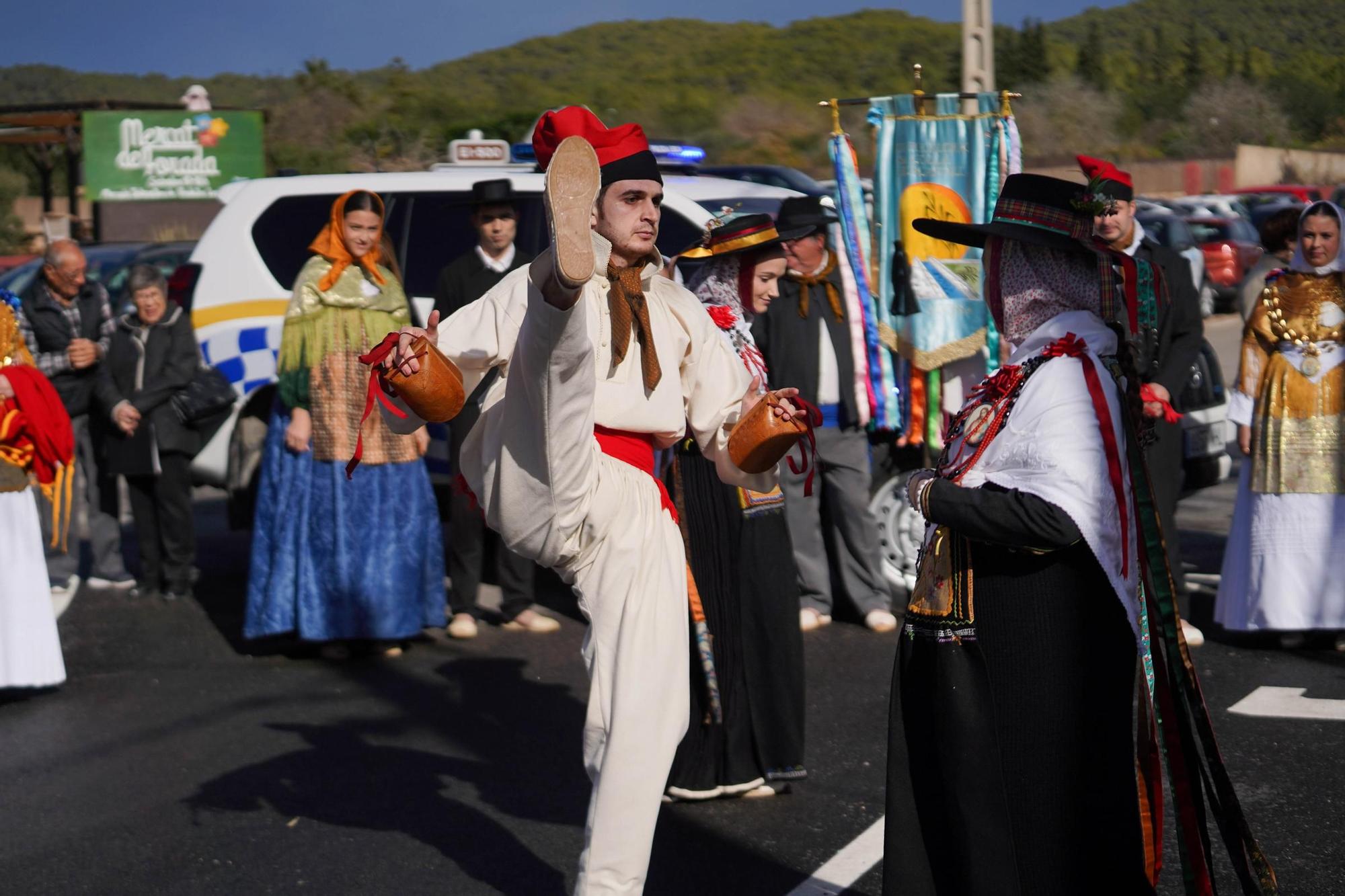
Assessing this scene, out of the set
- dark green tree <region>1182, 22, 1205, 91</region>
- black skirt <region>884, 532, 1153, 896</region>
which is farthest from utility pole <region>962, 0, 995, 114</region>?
dark green tree <region>1182, 22, 1205, 91</region>

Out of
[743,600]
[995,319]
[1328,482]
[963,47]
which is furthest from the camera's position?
[963,47]

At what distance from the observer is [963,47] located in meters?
10.1

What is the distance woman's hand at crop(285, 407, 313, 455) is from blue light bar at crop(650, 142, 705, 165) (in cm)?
283

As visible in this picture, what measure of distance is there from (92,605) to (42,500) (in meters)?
0.66

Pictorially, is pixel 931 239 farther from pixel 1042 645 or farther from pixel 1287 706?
pixel 1042 645

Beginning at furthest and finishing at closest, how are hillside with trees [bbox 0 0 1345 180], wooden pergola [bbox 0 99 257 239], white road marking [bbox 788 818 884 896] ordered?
hillside with trees [bbox 0 0 1345 180] → wooden pergola [bbox 0 99 257 239] → white road marking [bbox 788 818 884 896]

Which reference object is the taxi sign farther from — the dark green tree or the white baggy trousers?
the dark green tree

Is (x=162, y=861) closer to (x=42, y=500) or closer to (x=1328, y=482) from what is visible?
(x=42, y=500)

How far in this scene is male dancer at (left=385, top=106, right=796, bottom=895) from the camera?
353 cm

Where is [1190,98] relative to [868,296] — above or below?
above

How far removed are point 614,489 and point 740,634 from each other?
169 centimetres

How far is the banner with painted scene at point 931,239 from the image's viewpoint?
24.1 ft

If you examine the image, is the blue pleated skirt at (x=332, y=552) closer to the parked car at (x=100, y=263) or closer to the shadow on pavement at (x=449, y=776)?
the shadow on pavement at (x=449, y=776)

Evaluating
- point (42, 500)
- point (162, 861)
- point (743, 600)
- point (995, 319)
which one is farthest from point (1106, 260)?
point (42, 500)
